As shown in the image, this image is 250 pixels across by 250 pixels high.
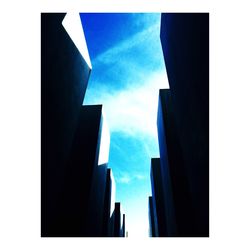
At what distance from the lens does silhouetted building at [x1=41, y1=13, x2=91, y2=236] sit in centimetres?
461

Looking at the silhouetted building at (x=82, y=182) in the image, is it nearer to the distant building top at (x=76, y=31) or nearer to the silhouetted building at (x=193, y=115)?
the distant building top at (x=76, y=31)

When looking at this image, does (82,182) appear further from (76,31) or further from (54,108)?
(76,31)

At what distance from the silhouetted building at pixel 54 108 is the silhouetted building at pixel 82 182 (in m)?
2.56

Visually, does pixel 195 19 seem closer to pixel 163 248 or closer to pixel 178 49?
pixel 178 49

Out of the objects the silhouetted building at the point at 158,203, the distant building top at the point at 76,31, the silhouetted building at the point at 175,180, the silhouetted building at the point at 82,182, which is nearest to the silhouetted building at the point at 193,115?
the silhouetted building at the point at 175,180

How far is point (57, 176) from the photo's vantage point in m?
5.28

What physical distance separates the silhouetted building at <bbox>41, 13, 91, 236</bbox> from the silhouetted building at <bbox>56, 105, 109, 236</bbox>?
2.56 m

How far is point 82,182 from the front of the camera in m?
8.78

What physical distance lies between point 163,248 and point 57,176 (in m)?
3.48

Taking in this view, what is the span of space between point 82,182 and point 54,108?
444 centimetres

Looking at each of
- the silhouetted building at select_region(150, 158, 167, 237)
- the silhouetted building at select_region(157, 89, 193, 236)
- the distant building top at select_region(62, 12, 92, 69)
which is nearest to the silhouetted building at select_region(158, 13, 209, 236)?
the silhouetted building at select_region(157, 89, 193, 236)

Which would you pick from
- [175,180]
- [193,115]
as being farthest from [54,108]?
[175,180]

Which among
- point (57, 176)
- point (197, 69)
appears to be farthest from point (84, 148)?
point (197, 69)

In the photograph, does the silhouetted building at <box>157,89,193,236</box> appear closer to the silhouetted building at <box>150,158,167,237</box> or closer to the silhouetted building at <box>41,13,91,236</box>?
the silhouetted building at <box>41,13,91,236</box>
